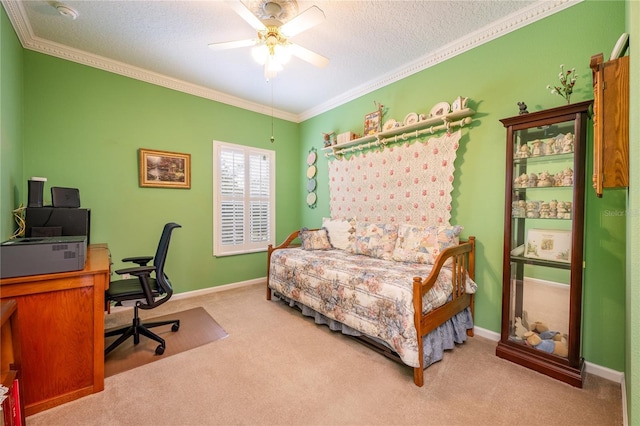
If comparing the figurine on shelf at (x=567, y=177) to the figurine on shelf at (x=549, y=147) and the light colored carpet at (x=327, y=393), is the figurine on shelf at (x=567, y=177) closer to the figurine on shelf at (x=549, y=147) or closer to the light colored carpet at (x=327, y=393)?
the figurine on shelf at (x=549, y=147)

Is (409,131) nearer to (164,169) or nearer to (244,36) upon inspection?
(244,36)

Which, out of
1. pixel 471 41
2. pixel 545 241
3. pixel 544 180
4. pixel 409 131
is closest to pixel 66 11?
pixel 409 131

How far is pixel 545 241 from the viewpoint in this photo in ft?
6.56

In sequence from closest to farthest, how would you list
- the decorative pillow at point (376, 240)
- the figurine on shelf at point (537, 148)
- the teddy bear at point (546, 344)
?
the teddy bear at point (546, 344), the figurine on shelf at point (537, 148), the decorative pillow at point (376, 240)

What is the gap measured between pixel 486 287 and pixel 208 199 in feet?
11.4

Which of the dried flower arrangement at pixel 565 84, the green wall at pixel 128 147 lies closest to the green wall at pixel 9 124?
the green wall at pixel 128 147

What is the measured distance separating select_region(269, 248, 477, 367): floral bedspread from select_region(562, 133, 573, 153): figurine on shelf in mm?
1232

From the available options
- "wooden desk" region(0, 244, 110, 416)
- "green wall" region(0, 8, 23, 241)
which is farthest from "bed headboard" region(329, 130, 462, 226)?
"green wall" region(0, 8, 23, 241)

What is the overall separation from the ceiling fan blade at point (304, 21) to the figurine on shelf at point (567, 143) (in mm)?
1894

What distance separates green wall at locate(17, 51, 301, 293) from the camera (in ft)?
8.60

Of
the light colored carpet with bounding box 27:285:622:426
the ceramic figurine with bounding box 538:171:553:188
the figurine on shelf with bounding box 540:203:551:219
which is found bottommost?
the light colored carpet with bounding box 27:285:622:426

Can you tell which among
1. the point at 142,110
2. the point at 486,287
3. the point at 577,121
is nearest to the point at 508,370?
the point at 486,287

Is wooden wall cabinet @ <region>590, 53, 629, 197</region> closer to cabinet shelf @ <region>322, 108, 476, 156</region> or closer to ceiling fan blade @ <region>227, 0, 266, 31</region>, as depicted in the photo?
cabinet shelf @ <region>322, 108, 476, 156</region>

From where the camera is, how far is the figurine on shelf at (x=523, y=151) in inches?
80.2
